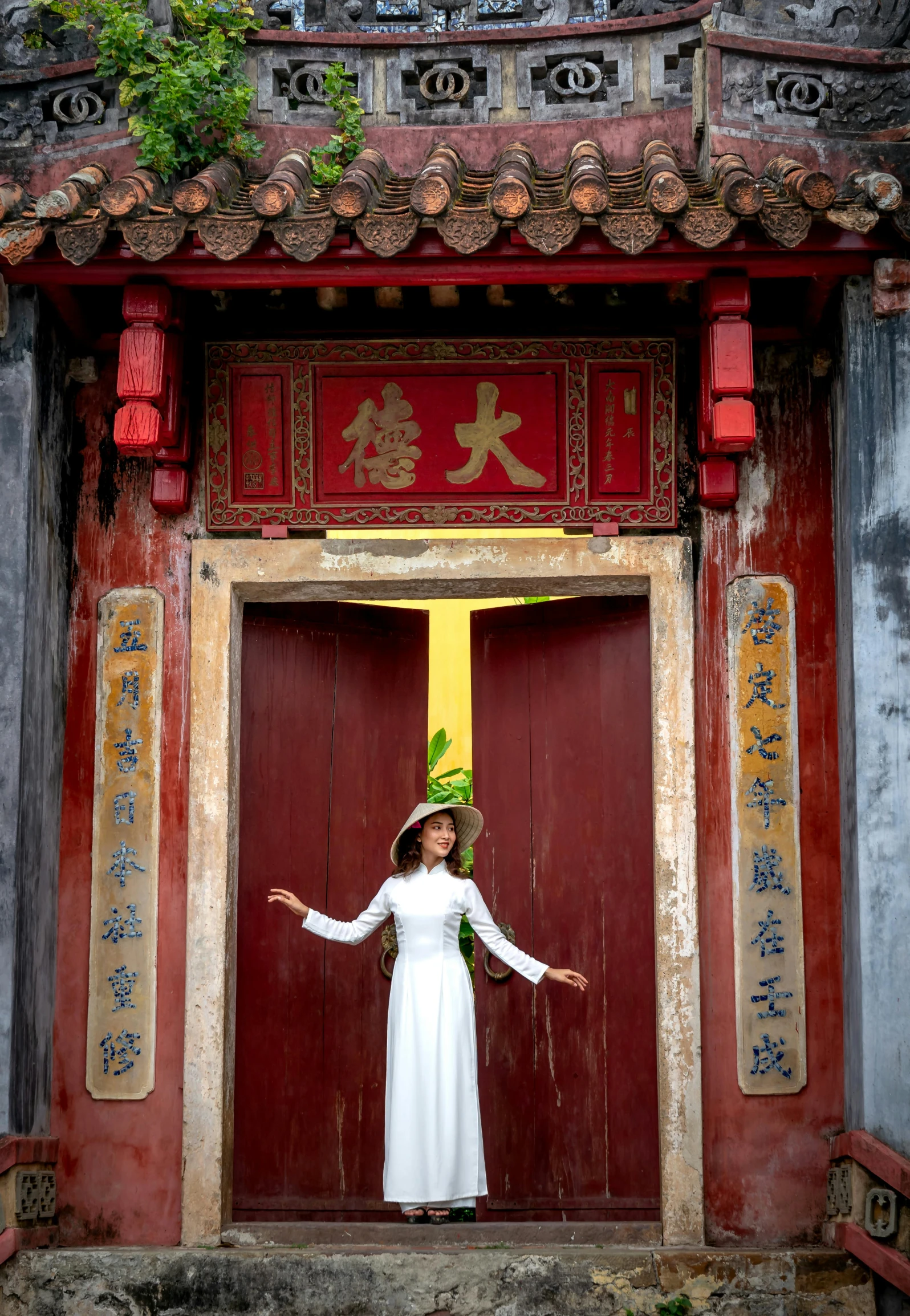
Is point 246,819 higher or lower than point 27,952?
higher

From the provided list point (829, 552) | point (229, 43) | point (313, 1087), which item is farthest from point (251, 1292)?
point (229, 43)

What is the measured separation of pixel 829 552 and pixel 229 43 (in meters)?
3.11

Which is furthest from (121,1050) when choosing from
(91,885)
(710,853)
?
(710,853)

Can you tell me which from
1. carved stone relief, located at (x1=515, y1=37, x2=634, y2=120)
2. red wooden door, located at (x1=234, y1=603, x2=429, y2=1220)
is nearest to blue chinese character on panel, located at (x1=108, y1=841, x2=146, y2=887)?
red wooden door, located at (x1=234, y1=603, x2=429, y2=1220)

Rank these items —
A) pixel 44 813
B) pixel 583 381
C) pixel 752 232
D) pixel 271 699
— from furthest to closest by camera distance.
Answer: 1. pixel 271 699
2. pixel 583 381
3. pixel 44 813
4. pixel 752 232

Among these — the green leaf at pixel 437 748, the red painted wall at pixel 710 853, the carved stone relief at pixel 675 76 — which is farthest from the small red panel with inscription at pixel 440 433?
the green leaf at pixel 437 748

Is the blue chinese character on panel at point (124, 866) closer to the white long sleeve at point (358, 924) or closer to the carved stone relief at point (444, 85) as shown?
the white long sleeve at point (358, 924)

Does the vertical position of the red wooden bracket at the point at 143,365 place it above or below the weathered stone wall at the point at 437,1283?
above

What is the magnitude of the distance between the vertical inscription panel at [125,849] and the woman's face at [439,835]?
1079 millimetres

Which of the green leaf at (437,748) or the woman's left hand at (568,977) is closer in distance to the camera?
the woman's left hand at (568,977)

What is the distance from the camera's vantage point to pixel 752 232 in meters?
5.55

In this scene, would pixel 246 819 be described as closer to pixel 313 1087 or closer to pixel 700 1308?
pixel 313 1087

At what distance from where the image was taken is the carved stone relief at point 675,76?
6.38m

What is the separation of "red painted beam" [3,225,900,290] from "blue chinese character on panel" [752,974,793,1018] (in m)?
2.67
